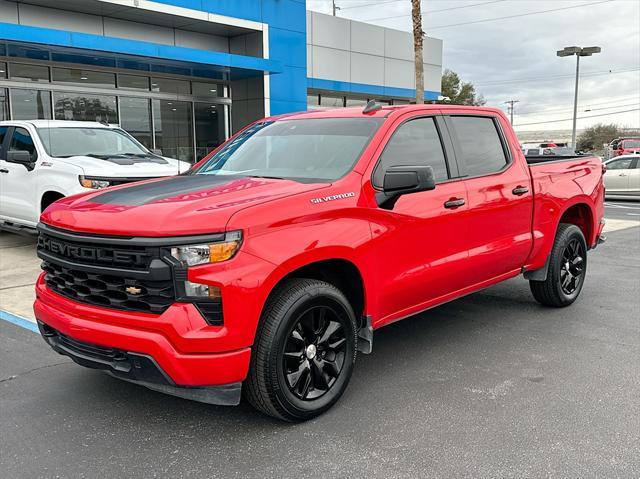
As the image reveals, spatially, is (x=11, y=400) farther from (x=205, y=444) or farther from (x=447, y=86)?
(x=447, y=86)

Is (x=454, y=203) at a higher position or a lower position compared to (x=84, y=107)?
lower

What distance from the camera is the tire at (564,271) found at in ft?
19.2

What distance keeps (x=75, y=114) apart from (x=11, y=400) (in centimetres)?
1556

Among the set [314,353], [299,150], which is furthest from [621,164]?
[314,353]

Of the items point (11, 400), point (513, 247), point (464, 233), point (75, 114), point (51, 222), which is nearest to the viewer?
point (51, 222)

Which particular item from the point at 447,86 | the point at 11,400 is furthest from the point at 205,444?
the point at 447,86

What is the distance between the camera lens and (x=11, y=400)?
3.97 meters

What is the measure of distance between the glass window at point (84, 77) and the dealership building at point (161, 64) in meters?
0.03

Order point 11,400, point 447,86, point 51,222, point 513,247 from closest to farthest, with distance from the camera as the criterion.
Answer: point 51,222, point 11,400, point 513,247, point 447,86

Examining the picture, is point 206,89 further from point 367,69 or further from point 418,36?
point 367,69

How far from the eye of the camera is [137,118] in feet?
63.7

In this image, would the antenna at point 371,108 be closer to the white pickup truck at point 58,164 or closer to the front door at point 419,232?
the front door at point 419,232

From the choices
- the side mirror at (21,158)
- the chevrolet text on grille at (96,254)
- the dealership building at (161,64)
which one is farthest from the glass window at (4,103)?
the chevrolet text on grille at (96,254)

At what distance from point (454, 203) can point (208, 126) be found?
18.3 m
